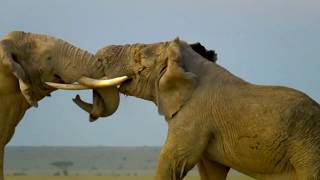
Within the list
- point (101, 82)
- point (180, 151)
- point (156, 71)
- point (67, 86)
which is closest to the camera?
point (180, 151)

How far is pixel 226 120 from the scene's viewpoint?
24.5ft

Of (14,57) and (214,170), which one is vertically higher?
(14,57)

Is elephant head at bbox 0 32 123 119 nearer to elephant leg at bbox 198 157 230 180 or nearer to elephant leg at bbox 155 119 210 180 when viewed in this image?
elephant leg at bbox 155 119 210 180

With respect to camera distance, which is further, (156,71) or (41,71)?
(41,71)

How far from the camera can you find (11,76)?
25.8 feet

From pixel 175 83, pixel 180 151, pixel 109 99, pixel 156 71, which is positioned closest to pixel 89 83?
pixel 109 99

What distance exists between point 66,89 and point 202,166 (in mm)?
1384

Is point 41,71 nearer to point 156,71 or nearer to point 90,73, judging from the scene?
point 90,73

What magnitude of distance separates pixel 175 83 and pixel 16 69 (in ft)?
4.47

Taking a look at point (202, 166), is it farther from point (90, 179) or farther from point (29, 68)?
point (90, 179)

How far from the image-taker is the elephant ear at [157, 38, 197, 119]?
750 cm

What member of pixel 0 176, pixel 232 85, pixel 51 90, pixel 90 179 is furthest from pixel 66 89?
pixel 90 179

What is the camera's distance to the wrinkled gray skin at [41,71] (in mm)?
7922

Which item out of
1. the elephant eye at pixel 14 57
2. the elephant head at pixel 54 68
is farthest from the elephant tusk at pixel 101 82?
the elephant eye at pixel 14 57
